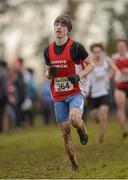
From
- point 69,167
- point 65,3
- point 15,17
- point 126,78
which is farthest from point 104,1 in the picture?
point 69,167

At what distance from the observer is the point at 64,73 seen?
1101cm

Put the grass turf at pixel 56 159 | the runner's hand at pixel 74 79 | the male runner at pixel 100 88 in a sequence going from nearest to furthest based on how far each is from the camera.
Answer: the grass turf at pixel 56 159
the runner's hand at pixel 74 79
the male runner at pixel 100 88

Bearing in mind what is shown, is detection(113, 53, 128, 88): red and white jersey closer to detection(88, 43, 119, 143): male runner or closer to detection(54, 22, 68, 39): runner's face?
detection(88, 43, 119, 143): male runner

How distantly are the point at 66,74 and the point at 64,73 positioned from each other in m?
0.03

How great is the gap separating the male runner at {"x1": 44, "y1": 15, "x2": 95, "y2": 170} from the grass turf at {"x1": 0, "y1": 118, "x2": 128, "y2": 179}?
1.81 ft

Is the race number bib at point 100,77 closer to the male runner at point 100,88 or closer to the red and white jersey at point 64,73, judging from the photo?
the male runner at point 100,88

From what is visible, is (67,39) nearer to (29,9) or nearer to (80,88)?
(80,88)

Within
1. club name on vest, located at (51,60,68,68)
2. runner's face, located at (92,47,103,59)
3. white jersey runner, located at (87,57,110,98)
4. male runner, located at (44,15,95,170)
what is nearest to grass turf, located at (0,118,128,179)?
male runner, located at (44,15,95,170)

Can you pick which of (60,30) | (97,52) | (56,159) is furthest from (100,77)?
(60,30)

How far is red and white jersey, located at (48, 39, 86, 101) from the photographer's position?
35.9ft

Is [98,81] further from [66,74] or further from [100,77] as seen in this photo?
[66,74]

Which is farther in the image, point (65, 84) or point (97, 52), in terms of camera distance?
point (97, 52)

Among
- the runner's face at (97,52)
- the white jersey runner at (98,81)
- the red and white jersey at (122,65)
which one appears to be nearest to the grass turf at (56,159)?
the white jersey runner at (98,81)

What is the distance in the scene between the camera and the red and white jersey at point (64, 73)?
430 inches
